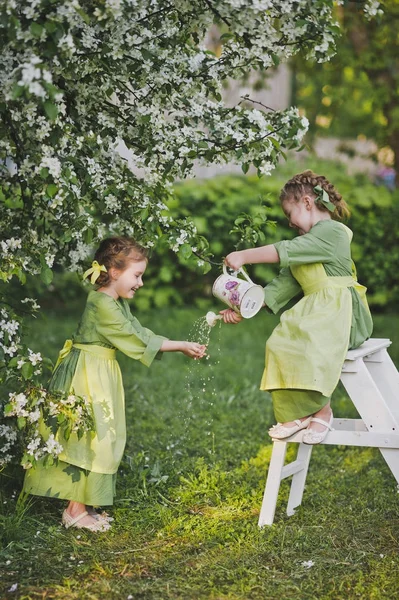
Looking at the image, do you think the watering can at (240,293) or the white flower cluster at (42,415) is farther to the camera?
the watering can at (240,293)

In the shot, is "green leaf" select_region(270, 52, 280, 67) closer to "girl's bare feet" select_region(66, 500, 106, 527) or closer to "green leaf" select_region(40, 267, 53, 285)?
"green leaf" select_region(40, 267, 53, 285)

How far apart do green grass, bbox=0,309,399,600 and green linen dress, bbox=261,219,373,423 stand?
56 centimetres

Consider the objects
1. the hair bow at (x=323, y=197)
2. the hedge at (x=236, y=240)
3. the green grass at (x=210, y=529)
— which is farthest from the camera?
the hedge at (x=236, y=240)

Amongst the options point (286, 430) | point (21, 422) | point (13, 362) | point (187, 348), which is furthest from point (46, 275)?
point (286, 430)

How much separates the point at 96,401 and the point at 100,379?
98 mm

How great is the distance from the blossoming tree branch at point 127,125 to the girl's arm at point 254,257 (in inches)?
7.7

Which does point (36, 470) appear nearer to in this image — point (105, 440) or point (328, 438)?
point (105, 440)

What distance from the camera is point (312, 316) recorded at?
347 centimetres

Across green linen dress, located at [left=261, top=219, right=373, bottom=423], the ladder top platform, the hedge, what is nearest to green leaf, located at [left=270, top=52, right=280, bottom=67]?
green linen dress, located at [left=261, top=219, right=373, bottom=423]

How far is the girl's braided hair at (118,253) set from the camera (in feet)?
12.1

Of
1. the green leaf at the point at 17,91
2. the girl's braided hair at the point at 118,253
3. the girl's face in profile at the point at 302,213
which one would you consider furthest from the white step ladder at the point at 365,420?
the green leaf at the point at 17,91

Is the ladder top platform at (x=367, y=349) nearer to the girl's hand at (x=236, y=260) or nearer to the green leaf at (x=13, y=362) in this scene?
the girl's hand at (x=236, y=260)

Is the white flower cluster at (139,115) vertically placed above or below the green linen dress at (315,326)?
above

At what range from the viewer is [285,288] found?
148 inches
